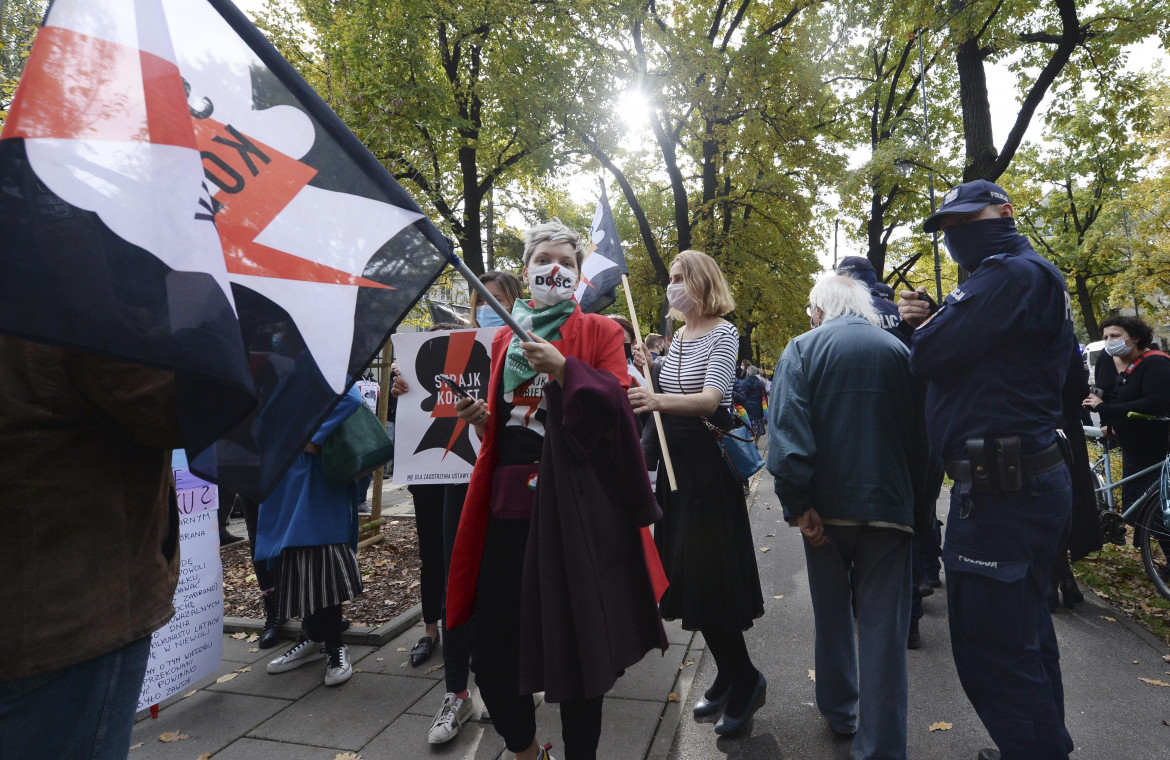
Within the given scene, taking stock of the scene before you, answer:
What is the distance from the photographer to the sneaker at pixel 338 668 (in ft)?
12.7

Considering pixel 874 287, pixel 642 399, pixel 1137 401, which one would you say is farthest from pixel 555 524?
pixel 1137 401

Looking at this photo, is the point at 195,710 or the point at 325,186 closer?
the point at 325,186

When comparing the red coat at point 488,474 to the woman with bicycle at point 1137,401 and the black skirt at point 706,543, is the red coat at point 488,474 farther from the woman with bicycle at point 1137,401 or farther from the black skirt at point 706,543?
the woman with bicycle at point 1137,401

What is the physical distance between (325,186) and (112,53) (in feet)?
1.48

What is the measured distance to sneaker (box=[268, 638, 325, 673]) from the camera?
409 centimetres

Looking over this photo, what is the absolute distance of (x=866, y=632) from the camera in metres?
2.84

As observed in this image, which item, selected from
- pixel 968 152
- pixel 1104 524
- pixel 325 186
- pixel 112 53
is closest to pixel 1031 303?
A: pixel 325 186

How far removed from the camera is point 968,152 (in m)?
7.98

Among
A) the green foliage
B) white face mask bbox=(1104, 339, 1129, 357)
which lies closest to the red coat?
white face mask bbox=(1104, 339, 1129, 357)

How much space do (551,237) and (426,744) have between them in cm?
244

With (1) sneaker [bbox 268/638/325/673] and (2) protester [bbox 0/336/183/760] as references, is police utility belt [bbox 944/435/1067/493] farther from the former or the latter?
(1) sneaker [bbox 268/638/325/673]

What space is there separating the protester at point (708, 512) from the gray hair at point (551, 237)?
0.80m

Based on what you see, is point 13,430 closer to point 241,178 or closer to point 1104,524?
point 241,178

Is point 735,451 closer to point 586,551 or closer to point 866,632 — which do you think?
point 866,632
